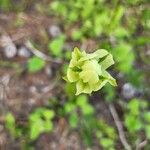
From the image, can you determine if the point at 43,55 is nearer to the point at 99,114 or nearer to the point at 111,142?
the point at 99,114

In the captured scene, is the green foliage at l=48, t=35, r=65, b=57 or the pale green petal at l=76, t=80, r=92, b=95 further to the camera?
the green foliage at l=48, t=35, r=65, b=57

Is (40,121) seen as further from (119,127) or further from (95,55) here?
(95,55)

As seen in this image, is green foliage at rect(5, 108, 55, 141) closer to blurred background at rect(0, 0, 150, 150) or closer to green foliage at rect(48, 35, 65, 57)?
blurred background at rect(0, 0, 150, 150)

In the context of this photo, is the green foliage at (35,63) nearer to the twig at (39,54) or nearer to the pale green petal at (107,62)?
the twig at (39,54)

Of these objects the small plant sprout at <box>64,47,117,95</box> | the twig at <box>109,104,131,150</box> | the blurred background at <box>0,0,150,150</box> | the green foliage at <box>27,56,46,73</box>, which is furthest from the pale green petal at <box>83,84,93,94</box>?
the green foliage at <box>27,56,46,73</box>

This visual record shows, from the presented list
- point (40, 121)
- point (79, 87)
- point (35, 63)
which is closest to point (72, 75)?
point (79, 87)

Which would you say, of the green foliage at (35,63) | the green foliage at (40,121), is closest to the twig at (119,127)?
the green foliage at (40,121)

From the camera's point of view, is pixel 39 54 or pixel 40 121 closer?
pixel 40 121
